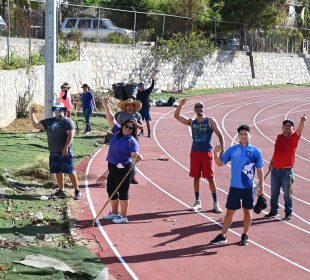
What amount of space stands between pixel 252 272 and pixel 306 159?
38.8ft

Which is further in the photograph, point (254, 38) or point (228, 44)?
point (254, 38)

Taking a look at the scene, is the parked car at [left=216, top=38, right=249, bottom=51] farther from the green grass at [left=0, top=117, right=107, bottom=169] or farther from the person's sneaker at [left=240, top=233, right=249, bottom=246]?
the person's sneaker at [left=240, top=233, right=249, bottom=246]

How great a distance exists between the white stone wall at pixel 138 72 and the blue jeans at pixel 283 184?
32.7 ft

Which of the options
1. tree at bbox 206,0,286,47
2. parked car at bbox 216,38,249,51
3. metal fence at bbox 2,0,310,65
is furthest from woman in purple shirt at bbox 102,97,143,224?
tree at bbox 206,0,286,47

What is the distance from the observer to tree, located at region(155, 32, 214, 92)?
37.8m

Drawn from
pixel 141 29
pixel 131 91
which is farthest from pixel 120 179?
pixel 141 29

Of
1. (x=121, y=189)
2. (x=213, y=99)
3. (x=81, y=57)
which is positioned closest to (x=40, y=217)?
(x=121, y=189)

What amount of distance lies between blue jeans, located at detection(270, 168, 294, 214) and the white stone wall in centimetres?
998

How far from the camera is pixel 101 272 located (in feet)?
25.5

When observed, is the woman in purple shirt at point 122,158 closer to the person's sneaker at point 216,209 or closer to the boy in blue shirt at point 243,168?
the boy in blue shirt at point 243,168

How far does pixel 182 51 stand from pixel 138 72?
387cm

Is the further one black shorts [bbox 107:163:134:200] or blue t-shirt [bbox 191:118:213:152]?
blue t-shirt [bbox 191:118:213:152]

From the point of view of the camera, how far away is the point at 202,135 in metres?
11.3

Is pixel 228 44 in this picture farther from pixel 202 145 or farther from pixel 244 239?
pixel 244 239
